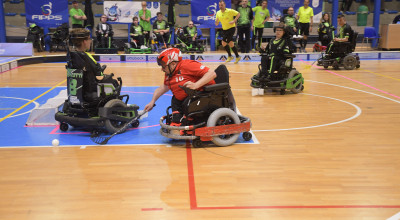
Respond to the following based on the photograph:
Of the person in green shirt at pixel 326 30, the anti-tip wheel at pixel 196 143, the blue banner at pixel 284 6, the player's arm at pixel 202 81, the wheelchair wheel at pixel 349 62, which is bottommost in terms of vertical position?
the anti-tip wheel at pixel 196 143

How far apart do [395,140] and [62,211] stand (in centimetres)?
404

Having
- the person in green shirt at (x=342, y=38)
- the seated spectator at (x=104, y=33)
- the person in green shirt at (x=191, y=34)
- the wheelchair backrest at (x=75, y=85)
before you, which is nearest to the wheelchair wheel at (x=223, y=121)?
the wheelchair backrest at (x=75, y=85)

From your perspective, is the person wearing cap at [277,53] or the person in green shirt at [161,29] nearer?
the person wearing cap at [277,53]

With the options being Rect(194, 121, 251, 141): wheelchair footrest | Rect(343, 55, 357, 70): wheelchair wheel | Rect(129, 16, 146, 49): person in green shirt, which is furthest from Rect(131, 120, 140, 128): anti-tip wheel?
Rect(129, 16, 146, 49): person in green shirt

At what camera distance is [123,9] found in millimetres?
16297

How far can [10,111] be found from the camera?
6949 mm

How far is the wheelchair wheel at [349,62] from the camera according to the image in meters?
11.9

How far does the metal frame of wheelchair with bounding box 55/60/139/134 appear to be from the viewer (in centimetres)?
552

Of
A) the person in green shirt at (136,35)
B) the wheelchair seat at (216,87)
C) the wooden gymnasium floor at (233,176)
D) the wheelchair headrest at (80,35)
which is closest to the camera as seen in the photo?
the wooden gymnasium floor at (233,176)

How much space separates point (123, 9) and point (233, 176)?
13.4 meters

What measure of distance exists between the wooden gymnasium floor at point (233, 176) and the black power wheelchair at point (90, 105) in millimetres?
576

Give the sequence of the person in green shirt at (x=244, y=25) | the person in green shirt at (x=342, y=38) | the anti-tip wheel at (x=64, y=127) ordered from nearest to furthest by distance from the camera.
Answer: the anti-tip wheel at (x=64, y=127) < the person in green shirt at (x=342, y=38) < the person in green shirt at (x=244, y=25)

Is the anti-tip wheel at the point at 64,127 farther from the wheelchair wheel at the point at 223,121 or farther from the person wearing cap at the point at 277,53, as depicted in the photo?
the person wearing cap at the point at 277,53

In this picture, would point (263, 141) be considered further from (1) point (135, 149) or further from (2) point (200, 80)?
(1) point (135, 149)
